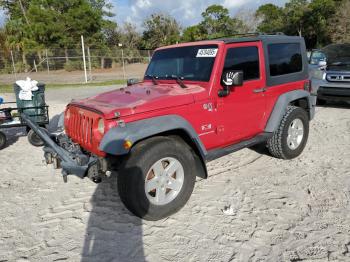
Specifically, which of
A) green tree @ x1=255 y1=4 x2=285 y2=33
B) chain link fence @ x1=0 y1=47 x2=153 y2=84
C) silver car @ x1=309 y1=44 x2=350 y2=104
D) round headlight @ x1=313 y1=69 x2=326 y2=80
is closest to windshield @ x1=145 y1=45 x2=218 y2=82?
silver car @ x1=309 y1=44 x2=350 y2=104

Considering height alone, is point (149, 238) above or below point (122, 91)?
below

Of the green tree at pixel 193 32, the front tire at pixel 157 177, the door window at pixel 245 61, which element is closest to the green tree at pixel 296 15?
the green tree at pixel 193 32

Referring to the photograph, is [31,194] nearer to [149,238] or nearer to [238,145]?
[149,238]

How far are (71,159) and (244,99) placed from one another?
2.38 metres

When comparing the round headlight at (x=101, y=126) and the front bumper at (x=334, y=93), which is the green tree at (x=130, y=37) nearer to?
the front bumper at (x=334, y=93)

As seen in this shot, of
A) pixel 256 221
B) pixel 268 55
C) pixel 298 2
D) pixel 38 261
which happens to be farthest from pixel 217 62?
pixel 298 2

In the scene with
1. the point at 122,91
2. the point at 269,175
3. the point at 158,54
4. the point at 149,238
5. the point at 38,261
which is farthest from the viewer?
the point at 158,54

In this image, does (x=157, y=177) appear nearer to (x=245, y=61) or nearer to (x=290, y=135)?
(x=245, y=61)

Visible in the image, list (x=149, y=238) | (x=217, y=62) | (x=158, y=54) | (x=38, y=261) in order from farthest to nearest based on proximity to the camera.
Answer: (x=158, y=54) → (x=217, y=62) → (x=149, y=238) → (x=38, y=261)

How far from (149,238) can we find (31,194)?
2.04 m

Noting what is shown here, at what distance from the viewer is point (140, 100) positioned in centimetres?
388

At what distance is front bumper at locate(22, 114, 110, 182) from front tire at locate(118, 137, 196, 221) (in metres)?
0.30

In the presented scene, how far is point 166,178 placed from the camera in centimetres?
381

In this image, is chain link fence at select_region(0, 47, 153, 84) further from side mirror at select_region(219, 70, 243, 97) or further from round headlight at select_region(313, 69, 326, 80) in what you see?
side mirror at select_region(219, 70, 243, 97)
